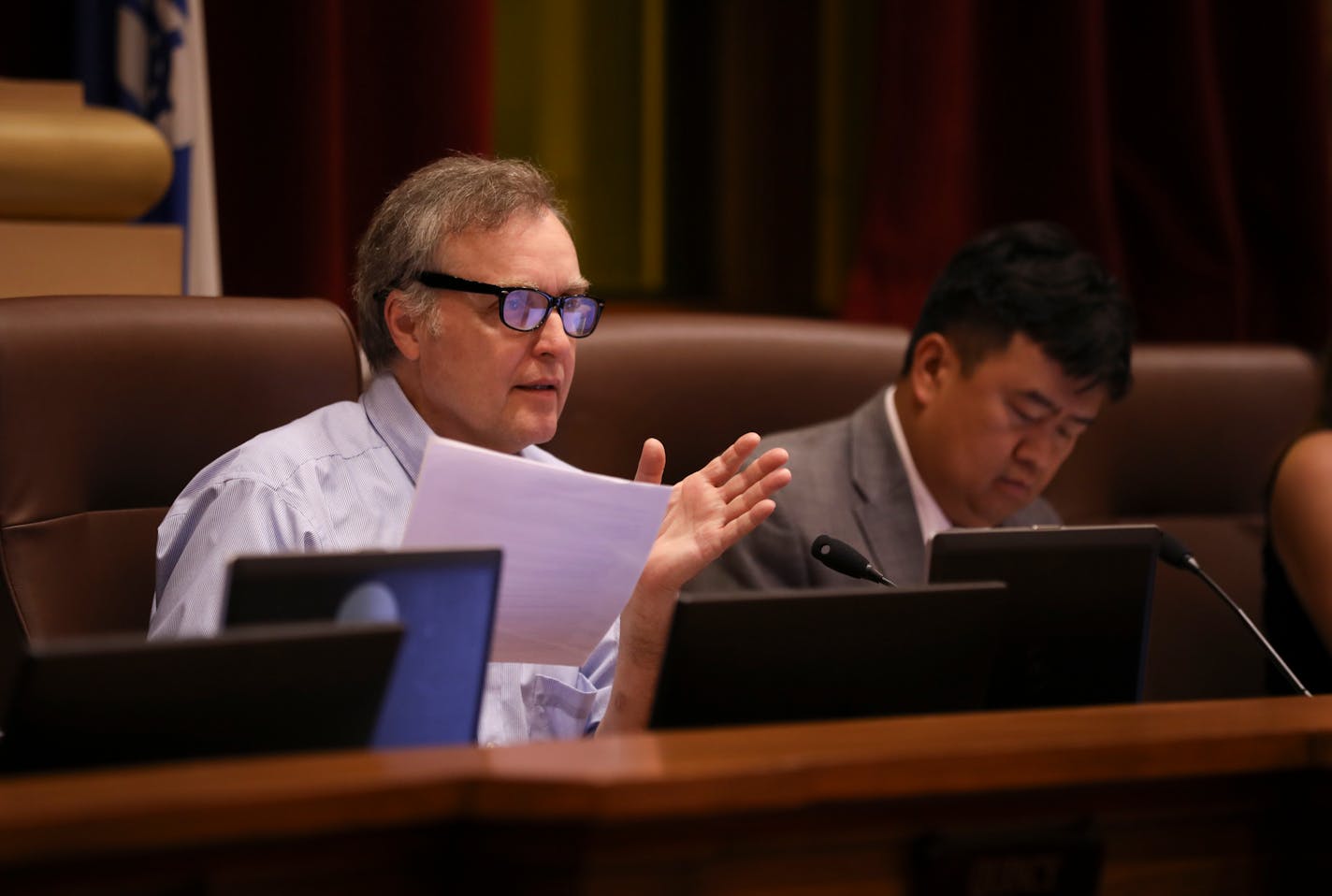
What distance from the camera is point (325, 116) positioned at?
93.0 inches

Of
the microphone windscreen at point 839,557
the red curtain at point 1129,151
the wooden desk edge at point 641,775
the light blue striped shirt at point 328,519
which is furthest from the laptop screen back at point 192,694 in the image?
the red curtain at point 1129,151

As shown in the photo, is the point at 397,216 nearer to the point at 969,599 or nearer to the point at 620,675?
the point at 620,675

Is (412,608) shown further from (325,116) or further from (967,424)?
(325,116)

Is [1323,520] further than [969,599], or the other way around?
[1323,520]

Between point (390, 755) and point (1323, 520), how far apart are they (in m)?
1.56

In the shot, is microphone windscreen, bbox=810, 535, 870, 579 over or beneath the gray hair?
beneath

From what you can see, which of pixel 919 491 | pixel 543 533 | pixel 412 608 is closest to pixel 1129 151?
pixel 919 491

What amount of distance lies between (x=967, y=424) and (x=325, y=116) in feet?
3.62

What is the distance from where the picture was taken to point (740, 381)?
89.4 inches

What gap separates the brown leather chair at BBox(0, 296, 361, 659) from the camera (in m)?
1.71

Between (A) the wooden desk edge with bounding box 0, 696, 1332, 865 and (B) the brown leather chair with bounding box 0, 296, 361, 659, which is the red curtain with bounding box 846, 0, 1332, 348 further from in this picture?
(A) the wooden desk edge with bounding box 0, 696, 1332, 865

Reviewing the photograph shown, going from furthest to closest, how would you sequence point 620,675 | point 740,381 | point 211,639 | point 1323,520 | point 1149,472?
point 1149,472 → point 740,381 → point 1323,520 → point 620,675 → point 211,639

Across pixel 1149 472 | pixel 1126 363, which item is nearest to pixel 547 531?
pixel 1126 363

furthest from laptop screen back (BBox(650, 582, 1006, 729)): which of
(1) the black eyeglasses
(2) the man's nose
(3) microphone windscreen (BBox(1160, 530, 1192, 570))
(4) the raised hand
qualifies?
(2) the man's nose
